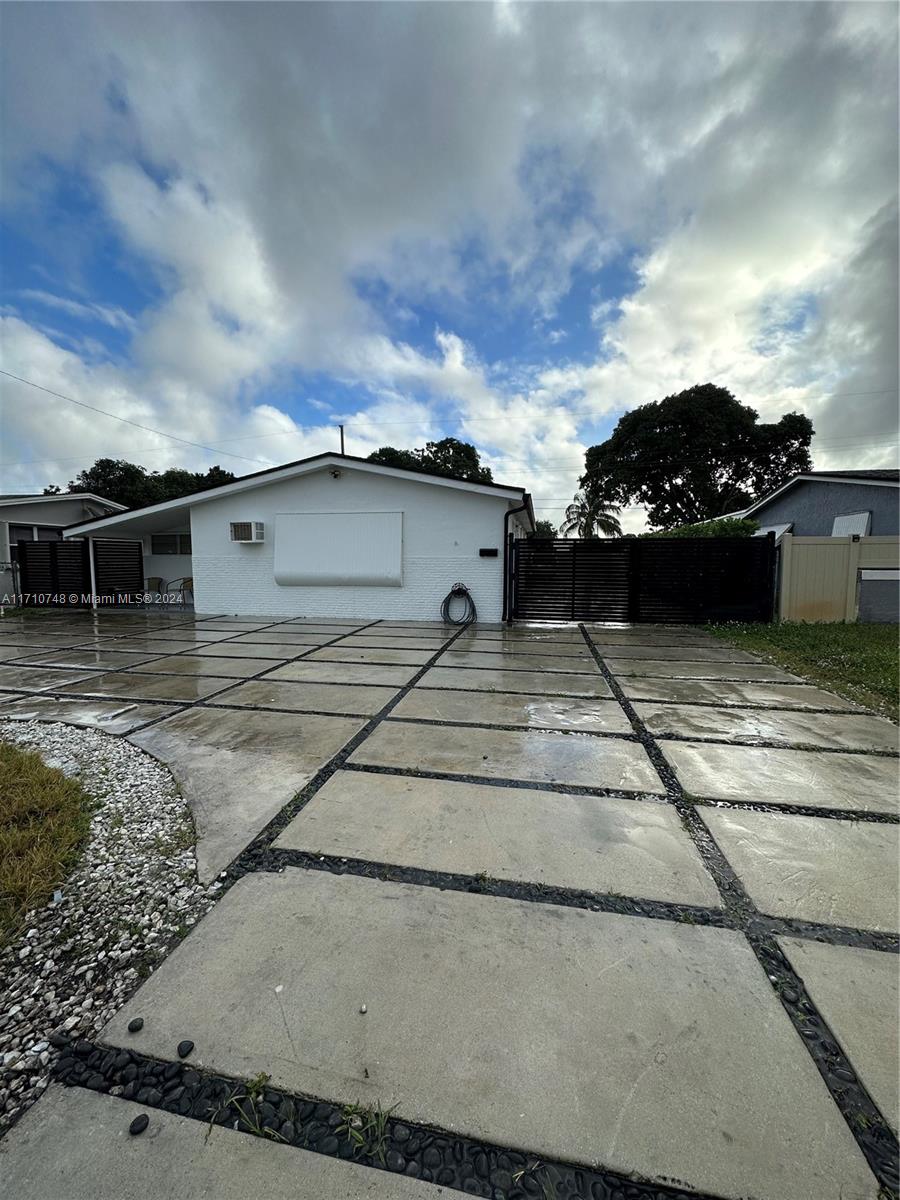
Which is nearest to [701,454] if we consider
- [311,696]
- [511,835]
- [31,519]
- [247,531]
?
[247,531]

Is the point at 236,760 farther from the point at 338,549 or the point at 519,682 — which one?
the point at 338,549

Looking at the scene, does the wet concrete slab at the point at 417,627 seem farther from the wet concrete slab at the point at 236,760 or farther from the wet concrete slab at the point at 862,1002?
the wet concrete slab at the point at 862,1002

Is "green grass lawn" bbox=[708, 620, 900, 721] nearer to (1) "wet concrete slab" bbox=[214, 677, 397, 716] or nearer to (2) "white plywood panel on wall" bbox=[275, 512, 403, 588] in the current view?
(1) "wet concrete slab" bbox=[214, 677, 397, 716]

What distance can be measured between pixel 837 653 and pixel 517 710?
16.3 feet

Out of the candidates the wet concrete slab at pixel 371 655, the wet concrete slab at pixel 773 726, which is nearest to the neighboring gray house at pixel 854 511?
the wet concrete slab at pixel 773 726

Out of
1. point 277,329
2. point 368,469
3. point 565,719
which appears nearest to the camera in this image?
point 565,719

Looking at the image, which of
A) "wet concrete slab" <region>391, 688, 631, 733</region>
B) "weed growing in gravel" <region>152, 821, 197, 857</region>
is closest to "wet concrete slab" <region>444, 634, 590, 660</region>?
"wet concrete slab" <region>391, 688, 631, 733</region>

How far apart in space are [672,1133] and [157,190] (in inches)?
497

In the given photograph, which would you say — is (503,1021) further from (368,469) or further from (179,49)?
(179,49)

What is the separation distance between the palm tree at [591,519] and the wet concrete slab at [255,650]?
18.2 m

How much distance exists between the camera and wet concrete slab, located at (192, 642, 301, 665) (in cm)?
648

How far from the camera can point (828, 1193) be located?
3.08ft

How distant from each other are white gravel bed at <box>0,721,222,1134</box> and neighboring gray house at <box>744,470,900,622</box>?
10.6 metres

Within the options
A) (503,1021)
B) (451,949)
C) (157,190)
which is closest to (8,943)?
(451,949)
